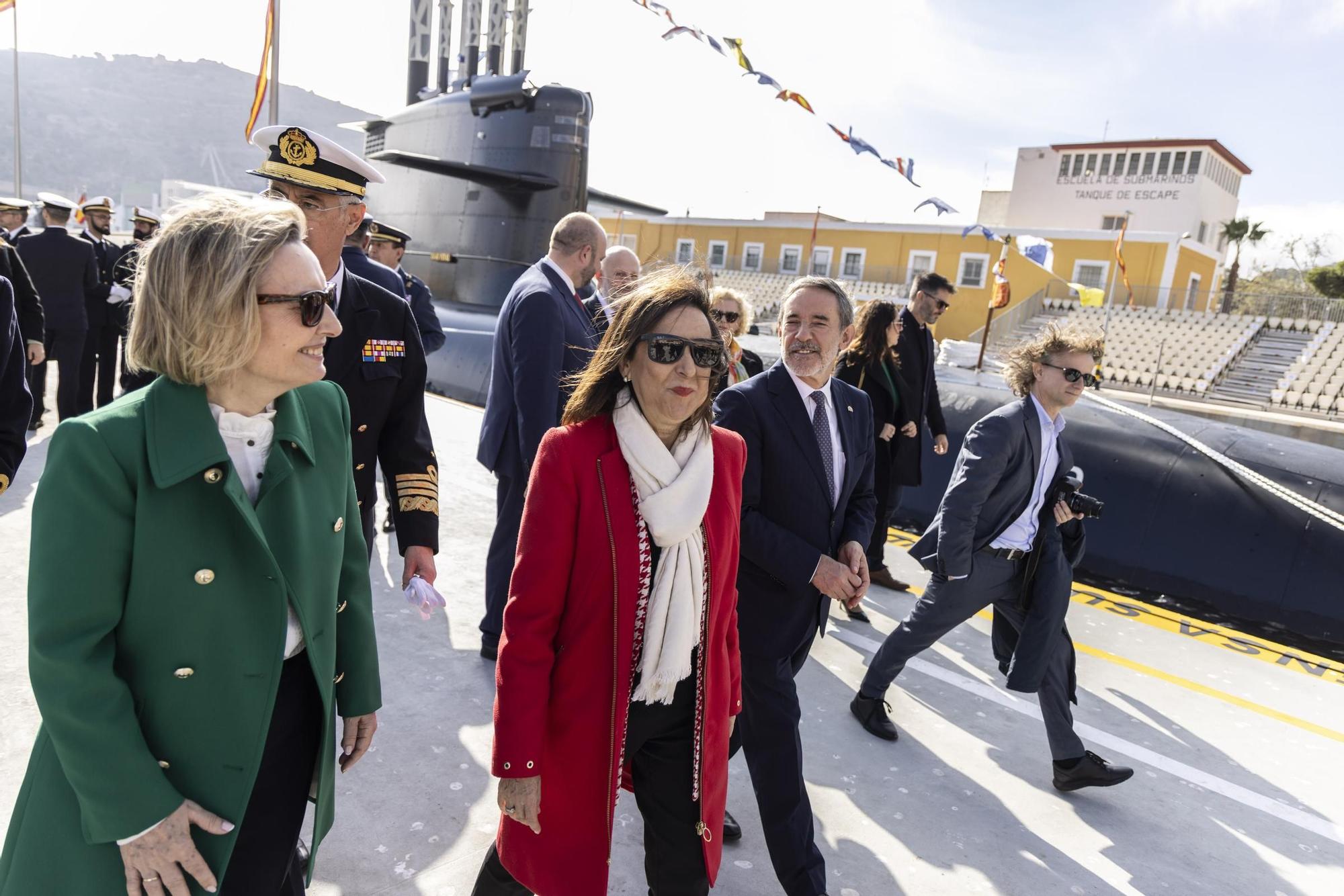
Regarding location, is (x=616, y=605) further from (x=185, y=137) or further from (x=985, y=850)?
(x=185, y=137)

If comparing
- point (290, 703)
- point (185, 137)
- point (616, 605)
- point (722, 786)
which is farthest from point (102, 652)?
point (185, 137)

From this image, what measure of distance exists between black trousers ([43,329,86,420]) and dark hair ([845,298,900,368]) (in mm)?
6640

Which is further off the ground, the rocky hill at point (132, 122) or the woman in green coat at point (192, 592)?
the rocky hill at point (132, 122)

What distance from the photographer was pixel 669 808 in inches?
82.4

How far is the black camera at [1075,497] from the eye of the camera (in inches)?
145

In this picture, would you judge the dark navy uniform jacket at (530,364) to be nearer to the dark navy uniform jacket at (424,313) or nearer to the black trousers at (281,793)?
the black trousers at (281,793)

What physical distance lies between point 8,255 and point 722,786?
5.10m

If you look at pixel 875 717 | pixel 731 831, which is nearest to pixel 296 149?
pixel 731 831

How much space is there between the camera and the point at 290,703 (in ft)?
5.54

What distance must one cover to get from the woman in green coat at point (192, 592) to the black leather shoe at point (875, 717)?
277 centimetres

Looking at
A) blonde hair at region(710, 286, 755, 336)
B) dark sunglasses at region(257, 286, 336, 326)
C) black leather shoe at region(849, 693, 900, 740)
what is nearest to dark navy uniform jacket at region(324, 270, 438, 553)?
dark sunglasses at region(257, 286, 336, 326)

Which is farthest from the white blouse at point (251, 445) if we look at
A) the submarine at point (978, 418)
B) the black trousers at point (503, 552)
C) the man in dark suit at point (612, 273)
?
the submarine at point (978, 418)

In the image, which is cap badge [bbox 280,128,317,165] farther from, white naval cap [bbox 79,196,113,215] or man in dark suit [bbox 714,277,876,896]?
white naval cap [bbox 79,196,113,215]

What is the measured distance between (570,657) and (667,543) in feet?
1.10
